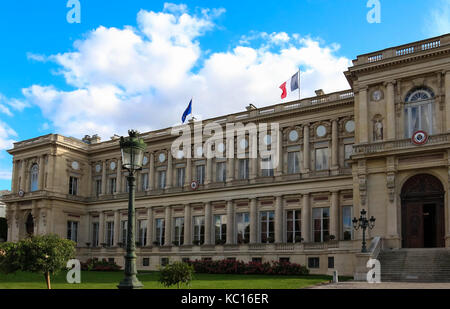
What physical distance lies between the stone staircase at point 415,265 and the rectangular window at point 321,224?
440 inches

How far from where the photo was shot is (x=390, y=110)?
37625 millimetres

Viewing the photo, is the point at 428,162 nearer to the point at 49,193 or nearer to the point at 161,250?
the point at 161,250

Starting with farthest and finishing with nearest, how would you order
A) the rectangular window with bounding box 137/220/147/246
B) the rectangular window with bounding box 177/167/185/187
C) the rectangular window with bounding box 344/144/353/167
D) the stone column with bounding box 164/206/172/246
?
the rectangular window with bounding box 137/220/147/246
the rectangular window with bounding box 177/167/185/187
the stone column with bounding box 164/206/172/246
the rectangular window with bounding box 344/144/353/167

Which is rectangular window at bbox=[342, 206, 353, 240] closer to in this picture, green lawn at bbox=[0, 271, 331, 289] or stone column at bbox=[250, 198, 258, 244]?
stone column at bbox=[250, 198, 258, 244]

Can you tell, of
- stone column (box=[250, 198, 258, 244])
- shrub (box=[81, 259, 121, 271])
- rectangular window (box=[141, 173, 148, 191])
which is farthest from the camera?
rectangular window (box=[141, 173, 148, 191])

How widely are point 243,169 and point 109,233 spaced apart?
19.6m

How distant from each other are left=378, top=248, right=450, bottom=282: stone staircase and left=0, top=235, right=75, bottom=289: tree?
18749 millimetres

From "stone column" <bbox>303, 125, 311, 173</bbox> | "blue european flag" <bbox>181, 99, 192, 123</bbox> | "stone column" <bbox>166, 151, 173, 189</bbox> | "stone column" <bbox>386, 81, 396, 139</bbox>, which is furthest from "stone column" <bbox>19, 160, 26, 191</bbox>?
"stone column" <bbox>386, 81, 396, 139</bbox>

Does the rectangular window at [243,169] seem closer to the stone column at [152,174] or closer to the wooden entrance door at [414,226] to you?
the stone column at [152,174]

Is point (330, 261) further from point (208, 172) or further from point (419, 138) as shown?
point (208, 172)

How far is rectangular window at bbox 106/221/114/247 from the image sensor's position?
60059 millimetres

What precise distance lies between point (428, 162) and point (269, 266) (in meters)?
14.3

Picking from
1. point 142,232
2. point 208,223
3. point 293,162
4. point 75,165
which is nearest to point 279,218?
point 293,162
